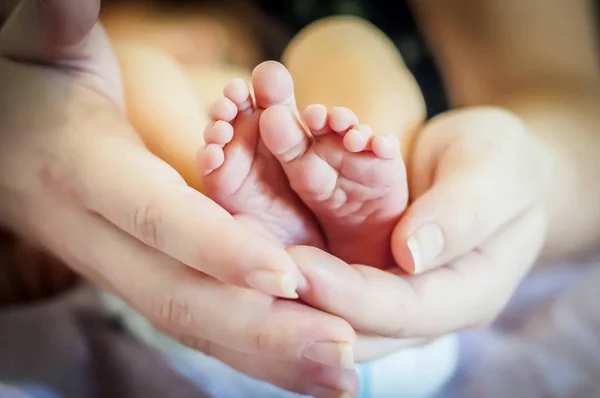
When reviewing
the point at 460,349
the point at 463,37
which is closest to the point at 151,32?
the point at 463,37

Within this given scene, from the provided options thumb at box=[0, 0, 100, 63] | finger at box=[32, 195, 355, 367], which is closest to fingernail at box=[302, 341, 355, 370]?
finger at box=[32, 195, 355, 367]

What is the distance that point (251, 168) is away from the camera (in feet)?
1.05

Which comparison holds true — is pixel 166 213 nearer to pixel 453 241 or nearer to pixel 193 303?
pixel 193 303

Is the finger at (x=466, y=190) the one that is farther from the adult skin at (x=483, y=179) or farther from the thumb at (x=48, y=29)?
the thumb at (x=48, y=29)

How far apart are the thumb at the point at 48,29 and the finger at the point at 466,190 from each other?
0.62 ft

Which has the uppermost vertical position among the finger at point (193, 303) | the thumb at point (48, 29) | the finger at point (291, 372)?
the thumb at point (48, 29)

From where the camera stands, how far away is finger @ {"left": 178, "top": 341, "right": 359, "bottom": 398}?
1.04 feet

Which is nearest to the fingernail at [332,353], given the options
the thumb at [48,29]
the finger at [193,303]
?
the finger at [193,303]

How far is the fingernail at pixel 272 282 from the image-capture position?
286mm

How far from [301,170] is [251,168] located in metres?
0.03

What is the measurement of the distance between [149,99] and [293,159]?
0.12m

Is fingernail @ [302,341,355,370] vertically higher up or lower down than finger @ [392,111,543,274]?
lower down

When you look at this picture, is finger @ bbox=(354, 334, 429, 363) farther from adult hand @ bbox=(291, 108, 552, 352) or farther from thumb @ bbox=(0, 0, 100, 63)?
thumb @ bbox=(0, 0, 100, 63)

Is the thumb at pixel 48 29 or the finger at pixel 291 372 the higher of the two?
the thumb at pixel 48 29
